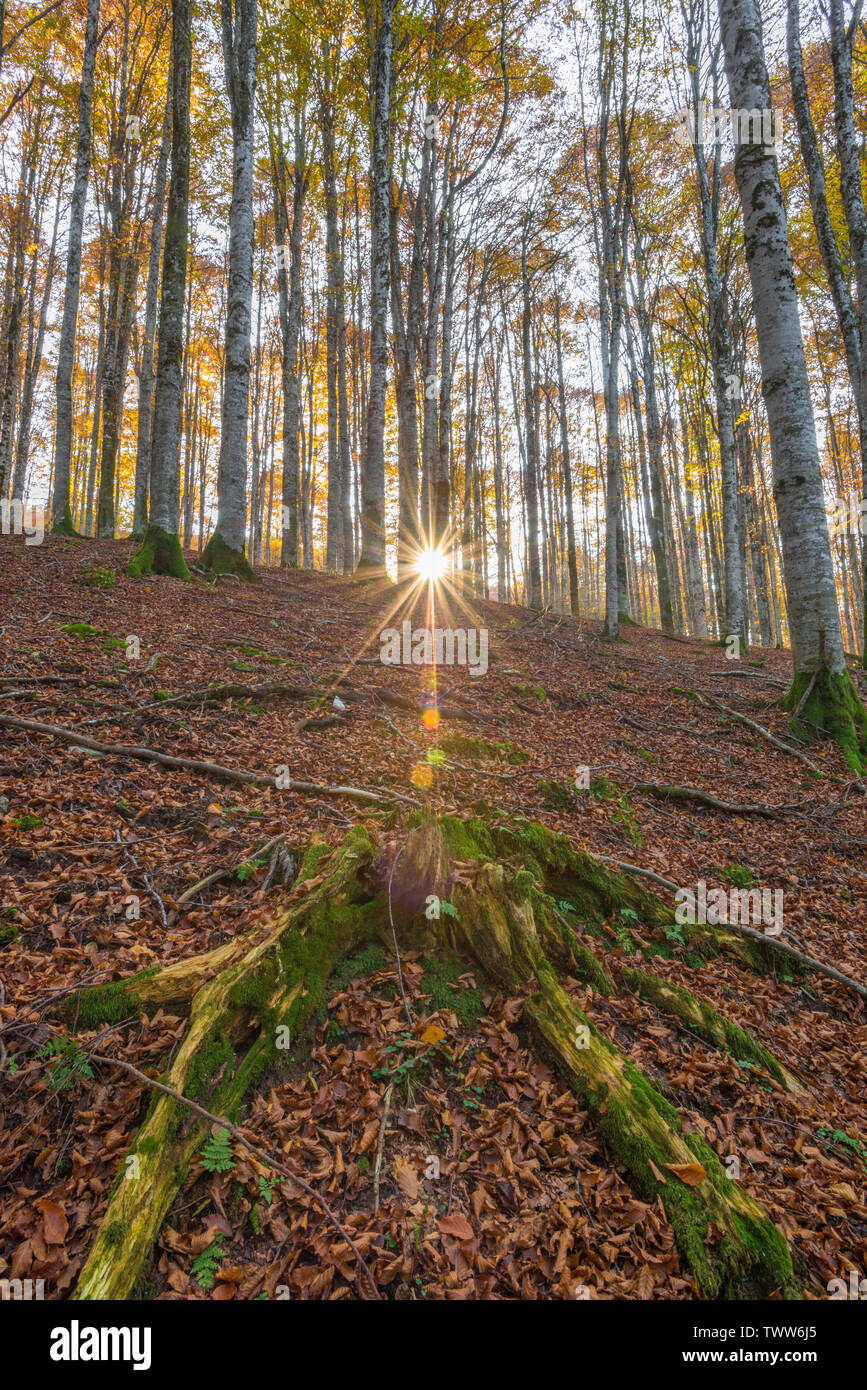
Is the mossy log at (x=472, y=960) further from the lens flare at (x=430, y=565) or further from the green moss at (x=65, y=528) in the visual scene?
the green moss at (x=65, y=528)

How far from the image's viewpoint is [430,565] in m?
12.4

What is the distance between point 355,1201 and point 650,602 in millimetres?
55574

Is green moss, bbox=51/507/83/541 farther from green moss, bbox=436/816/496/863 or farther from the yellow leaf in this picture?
the yellow leaf

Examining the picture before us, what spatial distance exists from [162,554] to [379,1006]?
9323 millimetres

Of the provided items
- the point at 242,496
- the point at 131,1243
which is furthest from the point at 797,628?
the point at 242,496

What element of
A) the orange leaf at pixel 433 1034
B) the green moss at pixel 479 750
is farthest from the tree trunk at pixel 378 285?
the orange leaf at pixel 433 1034

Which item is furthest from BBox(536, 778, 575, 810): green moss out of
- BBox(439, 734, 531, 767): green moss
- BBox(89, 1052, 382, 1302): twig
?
BBox(89, 1052, 382, 1302): twig

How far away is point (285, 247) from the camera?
17.4 metres

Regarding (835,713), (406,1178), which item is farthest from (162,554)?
(835,713)

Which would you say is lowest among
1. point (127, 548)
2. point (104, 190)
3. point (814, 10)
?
Result: point (127, 548)

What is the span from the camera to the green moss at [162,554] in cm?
981

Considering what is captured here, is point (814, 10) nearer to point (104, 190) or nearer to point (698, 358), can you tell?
point (698, 358)

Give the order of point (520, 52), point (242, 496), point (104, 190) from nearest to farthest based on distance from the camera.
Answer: point (242, 496)
point (520, 52)
point (104, 190)

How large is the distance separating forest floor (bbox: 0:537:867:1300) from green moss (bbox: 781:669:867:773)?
1.30ft
